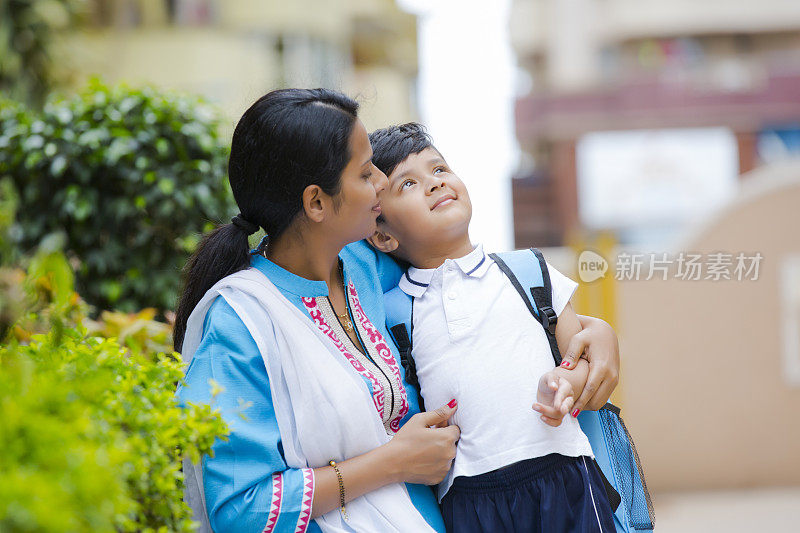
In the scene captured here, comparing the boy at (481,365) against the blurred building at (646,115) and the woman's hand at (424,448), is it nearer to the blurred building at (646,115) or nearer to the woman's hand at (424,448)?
the woman's hand at (424,448)

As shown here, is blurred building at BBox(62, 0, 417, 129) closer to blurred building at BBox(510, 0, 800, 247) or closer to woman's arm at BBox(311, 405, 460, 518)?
blurred building at BBox(510, 0, 800, 247)

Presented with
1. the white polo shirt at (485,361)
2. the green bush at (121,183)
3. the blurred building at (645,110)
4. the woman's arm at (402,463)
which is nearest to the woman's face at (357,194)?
the white polo shirt at (485,361)

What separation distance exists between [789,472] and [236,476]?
21.9ft

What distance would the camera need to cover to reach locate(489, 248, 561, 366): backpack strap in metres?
1.97

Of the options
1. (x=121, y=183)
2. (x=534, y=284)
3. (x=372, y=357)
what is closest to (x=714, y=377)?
(x=121, y=183)

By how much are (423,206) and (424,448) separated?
58 cm

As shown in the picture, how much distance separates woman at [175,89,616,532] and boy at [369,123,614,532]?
8 cm

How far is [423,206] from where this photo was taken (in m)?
2.04

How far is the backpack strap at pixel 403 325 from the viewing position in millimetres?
1995

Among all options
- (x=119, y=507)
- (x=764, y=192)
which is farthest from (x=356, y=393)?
(x=764, y=192)

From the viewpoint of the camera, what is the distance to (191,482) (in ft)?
5.60

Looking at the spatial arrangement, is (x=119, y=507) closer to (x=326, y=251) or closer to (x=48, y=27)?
(x=326, y=251)

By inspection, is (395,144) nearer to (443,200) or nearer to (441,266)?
(443,200)

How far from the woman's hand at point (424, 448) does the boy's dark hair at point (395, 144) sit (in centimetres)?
62
